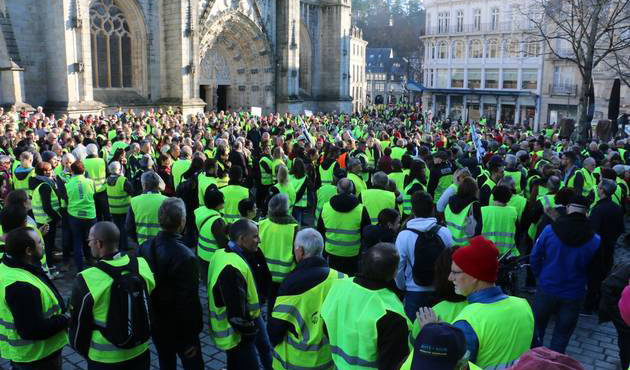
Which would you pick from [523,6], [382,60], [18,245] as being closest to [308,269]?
[18,245]

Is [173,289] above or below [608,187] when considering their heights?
below

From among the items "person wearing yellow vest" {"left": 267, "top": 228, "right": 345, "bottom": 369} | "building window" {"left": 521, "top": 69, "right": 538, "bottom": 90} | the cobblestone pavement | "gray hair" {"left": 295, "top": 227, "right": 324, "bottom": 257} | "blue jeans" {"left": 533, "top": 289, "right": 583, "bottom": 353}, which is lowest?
the cobblestone pavement

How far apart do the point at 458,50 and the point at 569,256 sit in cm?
4960

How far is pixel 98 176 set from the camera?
356 inches

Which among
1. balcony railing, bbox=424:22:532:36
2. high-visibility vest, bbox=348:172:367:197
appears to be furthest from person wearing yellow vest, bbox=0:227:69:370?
balcony railing, bbox=424:22:532:36

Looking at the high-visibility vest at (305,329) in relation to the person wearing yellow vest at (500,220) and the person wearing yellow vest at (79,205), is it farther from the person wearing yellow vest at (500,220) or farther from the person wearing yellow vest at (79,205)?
the person wearing yellow vest at (79,205)

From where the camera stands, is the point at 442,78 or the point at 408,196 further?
the point at 442,78

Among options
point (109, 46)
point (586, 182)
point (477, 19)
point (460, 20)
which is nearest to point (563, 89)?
point (477, 19)

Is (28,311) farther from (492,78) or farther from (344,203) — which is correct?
(492,78)

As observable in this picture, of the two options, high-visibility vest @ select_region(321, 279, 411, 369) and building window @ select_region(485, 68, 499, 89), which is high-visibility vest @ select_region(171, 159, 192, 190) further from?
building window @ select_region(485, 68, 499, 89)

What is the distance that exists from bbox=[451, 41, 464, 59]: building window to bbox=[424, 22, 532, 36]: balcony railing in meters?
1.14

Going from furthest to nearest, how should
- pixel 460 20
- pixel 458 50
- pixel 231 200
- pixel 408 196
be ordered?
pixel 458 50 → pixel 460 20 → pixel 408 196 → pixel 231 200

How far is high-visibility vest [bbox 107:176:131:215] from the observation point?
27.2ft

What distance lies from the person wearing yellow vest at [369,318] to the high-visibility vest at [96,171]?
22.5ft
